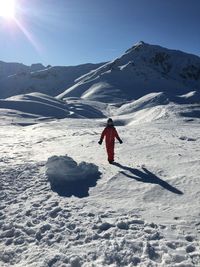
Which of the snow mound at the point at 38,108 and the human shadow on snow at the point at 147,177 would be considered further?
the snow mound at the point at 38,108

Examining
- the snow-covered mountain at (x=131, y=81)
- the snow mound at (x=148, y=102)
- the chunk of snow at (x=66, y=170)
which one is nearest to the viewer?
the chunk of snow at (x=66, y=170)

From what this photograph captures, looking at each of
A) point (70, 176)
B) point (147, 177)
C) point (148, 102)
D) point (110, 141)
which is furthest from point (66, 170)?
point (148, 102)

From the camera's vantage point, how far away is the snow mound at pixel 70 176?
1173cm

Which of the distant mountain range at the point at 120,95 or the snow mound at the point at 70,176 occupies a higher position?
the distant mountain range at the point at 120,95

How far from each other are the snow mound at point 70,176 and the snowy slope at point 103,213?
3 centimetres

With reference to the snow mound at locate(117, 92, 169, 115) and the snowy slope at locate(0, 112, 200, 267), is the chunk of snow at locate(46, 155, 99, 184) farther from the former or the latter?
the snow mound at locate(117, 92, 169, 115)

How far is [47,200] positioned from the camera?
426 inches

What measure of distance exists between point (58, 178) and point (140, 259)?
230 inches

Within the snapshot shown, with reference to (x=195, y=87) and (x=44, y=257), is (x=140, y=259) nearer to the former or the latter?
(x=44, y=257)

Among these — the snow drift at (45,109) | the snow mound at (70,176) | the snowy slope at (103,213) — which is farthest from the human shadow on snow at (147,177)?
the snow drift at (45,109)

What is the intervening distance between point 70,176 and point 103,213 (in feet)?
11.1

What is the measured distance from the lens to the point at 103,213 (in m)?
9.55

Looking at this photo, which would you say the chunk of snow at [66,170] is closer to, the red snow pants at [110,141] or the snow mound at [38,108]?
the red snow pants at [110,141]

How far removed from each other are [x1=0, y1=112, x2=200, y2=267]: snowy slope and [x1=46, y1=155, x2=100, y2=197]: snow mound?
0.03m
